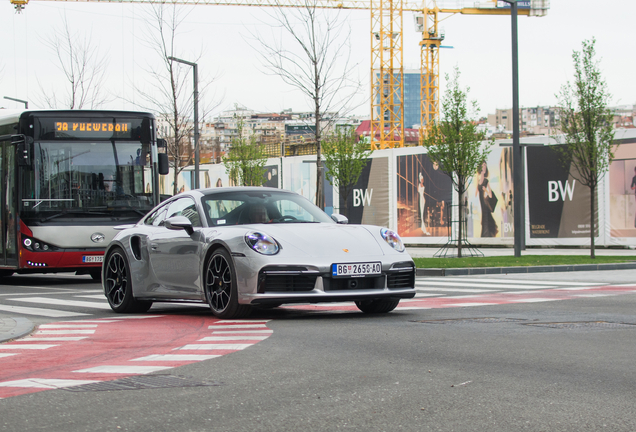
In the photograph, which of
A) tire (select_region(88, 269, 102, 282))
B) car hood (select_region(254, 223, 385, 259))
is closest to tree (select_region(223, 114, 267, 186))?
tire (select_region(88, 269, 102, 282))

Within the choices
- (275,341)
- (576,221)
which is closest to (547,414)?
(275,341)

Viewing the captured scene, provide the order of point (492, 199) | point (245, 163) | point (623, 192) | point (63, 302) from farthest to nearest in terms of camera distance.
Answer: point (245, 163) → point (492, 199) → point (623, 192) → point (63, 302)

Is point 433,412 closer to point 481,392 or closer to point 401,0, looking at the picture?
point 481,392

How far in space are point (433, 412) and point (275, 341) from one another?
9.20 ft

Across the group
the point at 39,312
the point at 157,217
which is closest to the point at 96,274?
the point at 39,312

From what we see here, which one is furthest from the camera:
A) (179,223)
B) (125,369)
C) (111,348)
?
(179,223)

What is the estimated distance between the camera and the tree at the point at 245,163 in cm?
4378

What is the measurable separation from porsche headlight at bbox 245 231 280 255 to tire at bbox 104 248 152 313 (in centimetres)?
226

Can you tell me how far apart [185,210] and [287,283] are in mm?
1875

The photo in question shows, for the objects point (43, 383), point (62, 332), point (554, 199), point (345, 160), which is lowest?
point (62, 332)

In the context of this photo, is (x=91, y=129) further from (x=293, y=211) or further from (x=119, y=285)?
(x=293, y=211)

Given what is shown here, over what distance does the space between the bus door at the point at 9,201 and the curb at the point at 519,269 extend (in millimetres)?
7858

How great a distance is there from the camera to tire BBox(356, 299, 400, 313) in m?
8.97

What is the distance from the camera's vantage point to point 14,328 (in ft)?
26.5
